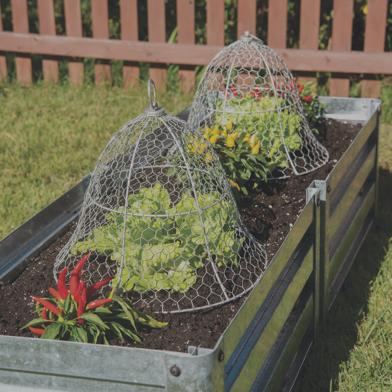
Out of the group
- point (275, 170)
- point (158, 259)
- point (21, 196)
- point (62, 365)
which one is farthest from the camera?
point (21, 196)

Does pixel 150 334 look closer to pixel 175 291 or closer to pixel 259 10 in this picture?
pixel 175 291

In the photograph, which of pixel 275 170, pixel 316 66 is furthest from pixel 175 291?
pixel 316 66

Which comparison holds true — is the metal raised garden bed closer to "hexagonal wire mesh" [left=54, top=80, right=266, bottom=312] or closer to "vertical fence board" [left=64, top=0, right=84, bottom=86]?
"hexagonal wire mesh" [left=54, top=80, right=266, bottom=312]

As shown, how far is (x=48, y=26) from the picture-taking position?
6.78 metres

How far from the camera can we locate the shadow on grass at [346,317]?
3.19 m

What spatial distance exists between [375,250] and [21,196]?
2.07 m

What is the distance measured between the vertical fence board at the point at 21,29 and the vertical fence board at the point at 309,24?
2.34 m

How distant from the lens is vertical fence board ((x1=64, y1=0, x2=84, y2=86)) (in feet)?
21.8

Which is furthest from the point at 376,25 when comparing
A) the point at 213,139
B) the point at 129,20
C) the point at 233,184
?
the point at 233,184

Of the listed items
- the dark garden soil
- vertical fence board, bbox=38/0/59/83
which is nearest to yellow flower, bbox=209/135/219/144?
the dark garden soil

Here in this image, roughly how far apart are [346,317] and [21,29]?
14.4 ft

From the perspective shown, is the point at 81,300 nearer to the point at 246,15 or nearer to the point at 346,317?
the point at 346,317

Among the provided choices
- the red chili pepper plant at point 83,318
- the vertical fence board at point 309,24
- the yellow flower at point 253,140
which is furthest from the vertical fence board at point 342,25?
the red chili pepper plant at point 83,318

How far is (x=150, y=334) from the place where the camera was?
2.66 metres
